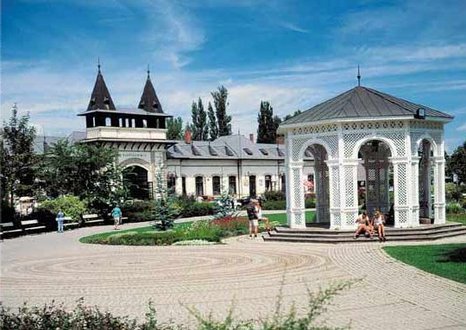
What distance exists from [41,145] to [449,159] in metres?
45.2

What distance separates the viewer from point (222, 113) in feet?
257

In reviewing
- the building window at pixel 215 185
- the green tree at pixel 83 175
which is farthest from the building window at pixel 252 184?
the green tree at pixel 83 175

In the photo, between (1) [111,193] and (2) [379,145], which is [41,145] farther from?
(2) [379,145]

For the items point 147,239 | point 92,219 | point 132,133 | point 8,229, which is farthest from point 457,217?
point 132,133

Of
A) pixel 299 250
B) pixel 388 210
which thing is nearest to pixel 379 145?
pixel 388 210

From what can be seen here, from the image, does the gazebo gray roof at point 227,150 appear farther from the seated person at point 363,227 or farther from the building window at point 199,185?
the seated person at point 363,227

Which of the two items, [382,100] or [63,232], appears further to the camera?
[63,232]

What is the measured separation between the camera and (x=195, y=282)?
1445cm

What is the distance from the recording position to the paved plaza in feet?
35.2

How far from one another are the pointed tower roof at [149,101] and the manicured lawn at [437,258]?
3779 cm

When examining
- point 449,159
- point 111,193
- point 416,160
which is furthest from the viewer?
point 449,159

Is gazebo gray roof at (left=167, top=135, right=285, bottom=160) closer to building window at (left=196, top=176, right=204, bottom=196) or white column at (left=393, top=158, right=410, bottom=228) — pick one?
building window at (left=196, top=176, right=204, bottom=196)

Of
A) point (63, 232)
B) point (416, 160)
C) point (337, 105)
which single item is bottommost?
point (63, 232)

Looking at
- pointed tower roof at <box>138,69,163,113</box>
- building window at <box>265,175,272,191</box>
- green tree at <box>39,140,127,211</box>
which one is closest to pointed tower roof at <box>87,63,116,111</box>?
pointed tower roof at <box>138,69,163,113</box>
